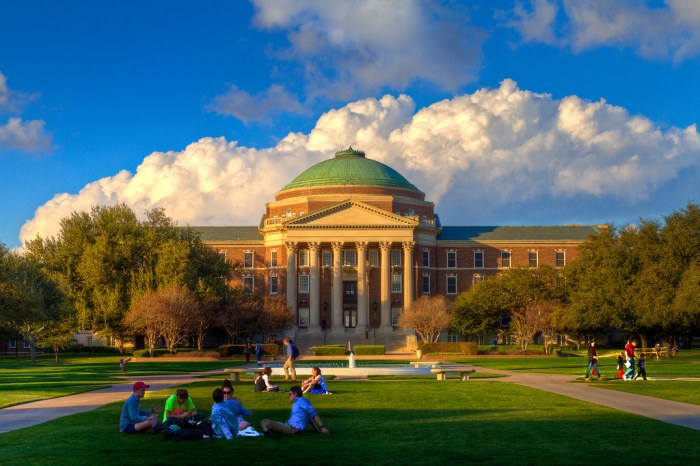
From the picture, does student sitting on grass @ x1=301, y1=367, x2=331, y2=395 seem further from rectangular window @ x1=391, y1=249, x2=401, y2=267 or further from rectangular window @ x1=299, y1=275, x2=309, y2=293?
rectangular window @ x1=391, y1=249, x2=401, y2=267

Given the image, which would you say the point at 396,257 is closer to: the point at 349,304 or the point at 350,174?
the point at 349,304

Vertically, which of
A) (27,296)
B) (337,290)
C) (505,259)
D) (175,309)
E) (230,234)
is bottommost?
(175,309)

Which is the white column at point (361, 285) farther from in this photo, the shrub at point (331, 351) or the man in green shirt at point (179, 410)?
the man in green shirt at point (179, 410)

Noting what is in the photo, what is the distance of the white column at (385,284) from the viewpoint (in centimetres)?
10831

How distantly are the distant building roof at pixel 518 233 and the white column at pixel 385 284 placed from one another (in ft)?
37.6

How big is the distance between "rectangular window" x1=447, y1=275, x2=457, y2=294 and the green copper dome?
13.0 m

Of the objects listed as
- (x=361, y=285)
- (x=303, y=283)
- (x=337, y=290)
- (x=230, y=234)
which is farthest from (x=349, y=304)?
(x=230, y=234)

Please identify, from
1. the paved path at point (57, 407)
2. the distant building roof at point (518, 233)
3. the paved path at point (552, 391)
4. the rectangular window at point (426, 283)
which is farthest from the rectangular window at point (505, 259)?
the paved path at point (57, 407)

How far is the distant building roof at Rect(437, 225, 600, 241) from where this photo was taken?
119188 mm

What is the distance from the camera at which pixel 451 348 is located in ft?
279

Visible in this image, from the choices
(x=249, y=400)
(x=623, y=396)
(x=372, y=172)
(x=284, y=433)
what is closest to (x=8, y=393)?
(x=249, y=400)

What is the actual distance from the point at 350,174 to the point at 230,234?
62.6 ft

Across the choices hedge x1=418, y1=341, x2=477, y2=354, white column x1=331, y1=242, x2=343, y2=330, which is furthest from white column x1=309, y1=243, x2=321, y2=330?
hedge x1=418, y1=341, x2=477, y2=354

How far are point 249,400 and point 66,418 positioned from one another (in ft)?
23.2
